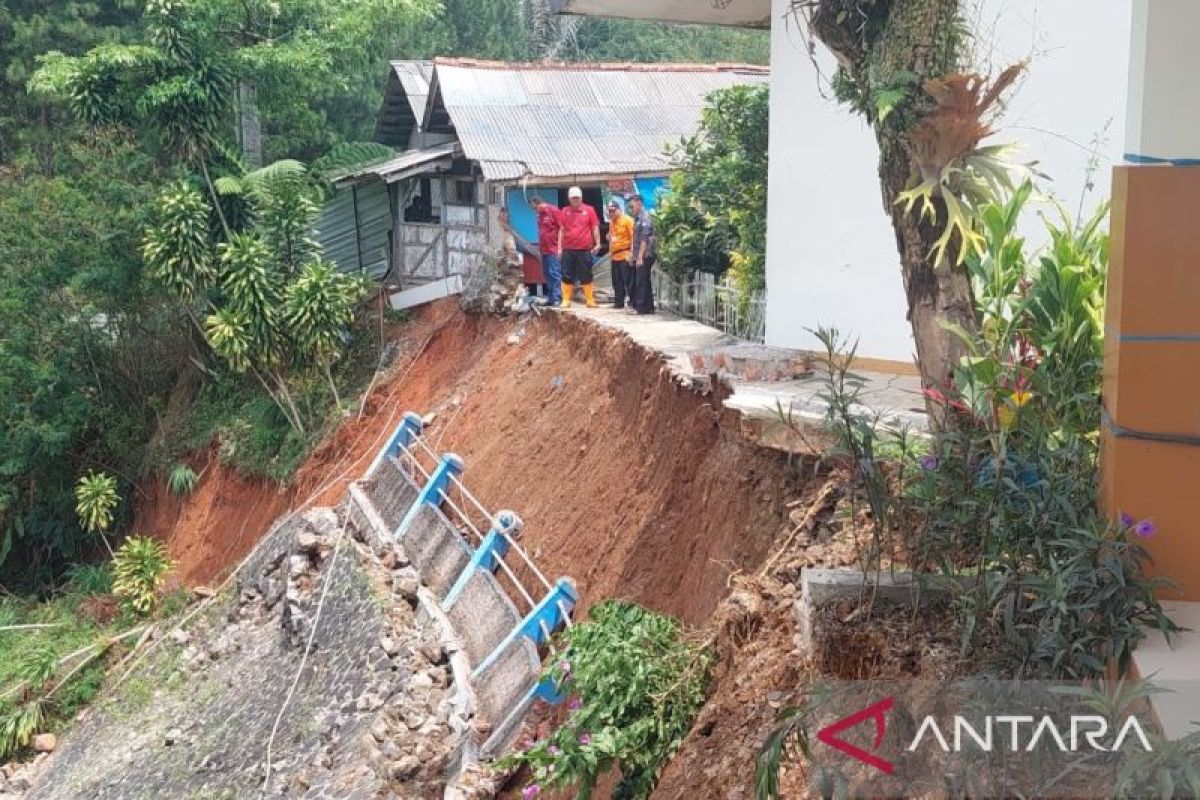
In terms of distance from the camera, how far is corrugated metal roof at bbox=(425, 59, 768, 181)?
18.4 meters

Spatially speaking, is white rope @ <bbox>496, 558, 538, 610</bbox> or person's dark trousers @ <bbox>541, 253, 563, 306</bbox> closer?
white rope @ <bbox>496, 558, 538, 610</bbox>

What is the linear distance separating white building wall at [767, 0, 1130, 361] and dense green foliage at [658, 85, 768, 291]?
6.71ft

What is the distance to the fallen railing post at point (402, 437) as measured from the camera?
568 inches

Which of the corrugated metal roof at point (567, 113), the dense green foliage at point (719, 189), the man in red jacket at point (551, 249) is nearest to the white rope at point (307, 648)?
the man in red jacket at point (551, 249)

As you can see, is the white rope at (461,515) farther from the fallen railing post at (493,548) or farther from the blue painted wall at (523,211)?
the blue painted wall at (523,211)

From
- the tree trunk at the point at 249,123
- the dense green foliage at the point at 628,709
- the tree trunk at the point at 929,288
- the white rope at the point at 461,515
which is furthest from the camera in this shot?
the tree trunk at the point at 249,123

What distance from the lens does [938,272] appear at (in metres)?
6.17

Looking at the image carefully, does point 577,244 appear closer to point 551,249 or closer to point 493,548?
point 551,249

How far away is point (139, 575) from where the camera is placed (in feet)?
53.0

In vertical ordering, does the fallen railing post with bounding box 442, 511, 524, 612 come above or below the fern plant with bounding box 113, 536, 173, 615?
above

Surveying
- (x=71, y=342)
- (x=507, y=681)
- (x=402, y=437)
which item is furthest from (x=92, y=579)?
(x=507, y=681)

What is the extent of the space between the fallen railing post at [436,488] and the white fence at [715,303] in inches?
126

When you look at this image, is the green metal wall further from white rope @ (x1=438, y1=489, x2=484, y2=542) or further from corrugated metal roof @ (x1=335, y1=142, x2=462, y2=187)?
white rope @ (x1=438, y1=489, x2=484, y2=542)

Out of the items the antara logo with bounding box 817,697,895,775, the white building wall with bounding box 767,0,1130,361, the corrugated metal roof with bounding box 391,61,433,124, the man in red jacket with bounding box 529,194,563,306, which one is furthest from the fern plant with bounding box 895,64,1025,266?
the corrugated metal roof with bounding box 391,61,433,124
